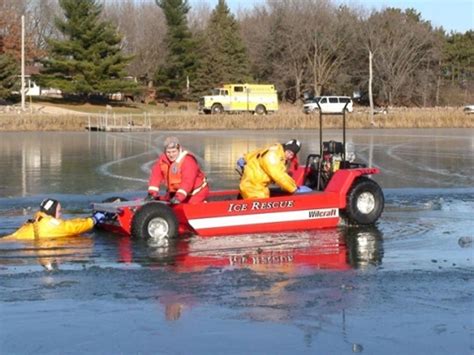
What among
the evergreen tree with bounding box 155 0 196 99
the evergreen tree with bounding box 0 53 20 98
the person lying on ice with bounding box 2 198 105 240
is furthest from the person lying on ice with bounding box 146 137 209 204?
the evergreen tree with bounding box 155 0 196 99

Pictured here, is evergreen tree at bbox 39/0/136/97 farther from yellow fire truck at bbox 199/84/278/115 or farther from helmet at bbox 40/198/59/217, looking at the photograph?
helmet at bbox 40/198/59/217

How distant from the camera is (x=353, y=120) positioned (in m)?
A: 56.6

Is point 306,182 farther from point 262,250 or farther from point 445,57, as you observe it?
point 445,57

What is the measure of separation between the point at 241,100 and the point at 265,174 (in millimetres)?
Result: 57047

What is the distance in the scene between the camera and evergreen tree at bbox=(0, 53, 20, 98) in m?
73.4

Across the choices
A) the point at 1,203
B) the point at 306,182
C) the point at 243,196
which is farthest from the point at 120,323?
the point at 1,203

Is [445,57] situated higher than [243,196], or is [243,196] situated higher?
[445,57]

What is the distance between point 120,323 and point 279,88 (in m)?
90.0

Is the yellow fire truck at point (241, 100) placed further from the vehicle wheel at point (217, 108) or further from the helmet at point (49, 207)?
the helmet at point (49, 207)

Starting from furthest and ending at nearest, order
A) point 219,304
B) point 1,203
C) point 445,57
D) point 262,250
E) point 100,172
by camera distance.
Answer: point 445,57, point 100,172, point 1,203, point 262,250, point 219,304

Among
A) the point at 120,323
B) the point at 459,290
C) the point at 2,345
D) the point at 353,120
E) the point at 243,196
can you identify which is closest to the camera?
the point at 2,345

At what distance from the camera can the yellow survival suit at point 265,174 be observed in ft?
42.3

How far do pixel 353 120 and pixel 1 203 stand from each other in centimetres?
4150

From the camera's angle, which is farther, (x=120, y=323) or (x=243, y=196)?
(x=243, y=196)
